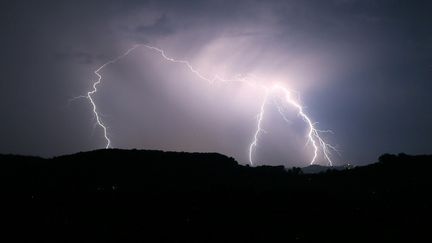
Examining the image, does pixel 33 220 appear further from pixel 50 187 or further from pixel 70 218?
pixel 50 187

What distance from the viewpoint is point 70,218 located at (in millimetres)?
20828

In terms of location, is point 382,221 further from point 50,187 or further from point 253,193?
point 50,187

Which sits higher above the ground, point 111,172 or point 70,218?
point 111,172

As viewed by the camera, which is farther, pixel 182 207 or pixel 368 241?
pixel 182 207

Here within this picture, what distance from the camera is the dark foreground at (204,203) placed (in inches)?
711

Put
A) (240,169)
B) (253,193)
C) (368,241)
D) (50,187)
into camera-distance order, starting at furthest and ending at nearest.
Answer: (240,169) < (50,187) < (253,193) < (368,241)

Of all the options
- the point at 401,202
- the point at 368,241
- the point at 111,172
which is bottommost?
the point at 368,241

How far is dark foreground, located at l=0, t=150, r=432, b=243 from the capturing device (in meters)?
18.0

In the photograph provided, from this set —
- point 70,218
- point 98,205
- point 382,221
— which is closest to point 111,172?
point 98,205

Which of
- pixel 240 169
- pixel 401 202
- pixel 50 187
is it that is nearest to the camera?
pixel 401 202

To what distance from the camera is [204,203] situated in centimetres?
2283

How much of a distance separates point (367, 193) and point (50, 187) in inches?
918

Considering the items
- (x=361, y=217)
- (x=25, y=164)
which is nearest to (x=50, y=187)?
(x=25, y=164)

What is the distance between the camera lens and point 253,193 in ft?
82.7
